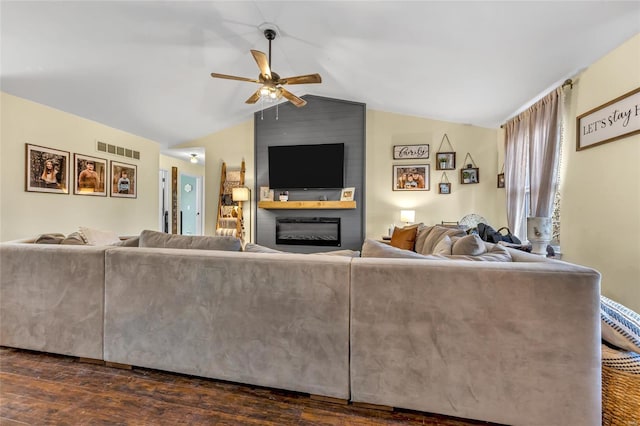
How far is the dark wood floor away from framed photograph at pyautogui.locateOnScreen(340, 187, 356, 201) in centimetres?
390

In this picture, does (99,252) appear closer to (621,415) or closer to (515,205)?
(621,415)

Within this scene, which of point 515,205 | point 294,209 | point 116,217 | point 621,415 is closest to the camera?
point 621,415

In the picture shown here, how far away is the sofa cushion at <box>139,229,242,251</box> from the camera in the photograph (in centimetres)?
168

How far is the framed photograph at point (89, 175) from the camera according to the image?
13.6 ft

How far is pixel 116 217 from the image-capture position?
4.78 metres

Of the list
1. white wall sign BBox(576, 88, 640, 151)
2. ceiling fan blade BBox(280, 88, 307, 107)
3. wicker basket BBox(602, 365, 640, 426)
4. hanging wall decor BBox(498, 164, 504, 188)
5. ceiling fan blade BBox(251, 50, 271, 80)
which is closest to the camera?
wicker basket BBox(602, 365, 640, 426)

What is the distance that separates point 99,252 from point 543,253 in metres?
3.36

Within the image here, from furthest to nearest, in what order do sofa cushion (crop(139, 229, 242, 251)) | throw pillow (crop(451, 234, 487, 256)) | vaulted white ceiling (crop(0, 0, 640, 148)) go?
vaulted white ceiling (crop(0, 0, 640, 148)) < sofa cushion (crop(139, 229, 242, 251)) < throw pillow (crop(451, 234, 487, 256))

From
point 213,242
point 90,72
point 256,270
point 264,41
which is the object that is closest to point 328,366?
point 256,270

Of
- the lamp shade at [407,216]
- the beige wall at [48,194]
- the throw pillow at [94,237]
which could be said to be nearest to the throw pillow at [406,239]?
the lamp shade at [407,216]

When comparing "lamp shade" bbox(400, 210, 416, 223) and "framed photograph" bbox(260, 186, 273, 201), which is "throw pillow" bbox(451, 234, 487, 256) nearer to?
"lamp shade" bbox(400, 210, 416, 223)

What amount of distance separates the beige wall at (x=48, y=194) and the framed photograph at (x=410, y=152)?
4.71 metres

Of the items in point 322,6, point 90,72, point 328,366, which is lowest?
point 328,366

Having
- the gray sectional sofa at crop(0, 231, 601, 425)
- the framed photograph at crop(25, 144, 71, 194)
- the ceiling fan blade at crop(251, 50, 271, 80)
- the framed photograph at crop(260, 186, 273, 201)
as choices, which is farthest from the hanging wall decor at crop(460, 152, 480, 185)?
the framed photograph at crop(25, 144, 71, 194)
